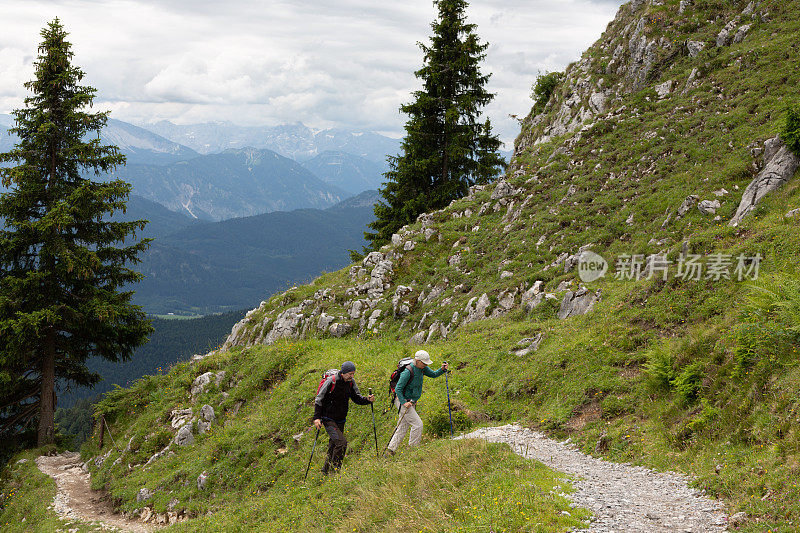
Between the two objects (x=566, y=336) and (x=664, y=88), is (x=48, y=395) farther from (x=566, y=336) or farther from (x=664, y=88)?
(x=664, y=88)

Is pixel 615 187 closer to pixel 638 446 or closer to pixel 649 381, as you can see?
pixel 649 381

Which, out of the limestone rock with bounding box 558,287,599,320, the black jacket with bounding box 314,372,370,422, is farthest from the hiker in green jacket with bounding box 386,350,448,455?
the limestone rock with bounding box 558,287,599,320

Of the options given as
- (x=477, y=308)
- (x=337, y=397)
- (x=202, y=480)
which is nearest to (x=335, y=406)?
(x=337, y=397)

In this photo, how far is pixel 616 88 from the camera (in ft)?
99.9

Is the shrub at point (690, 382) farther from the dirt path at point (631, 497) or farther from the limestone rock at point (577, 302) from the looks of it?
the limestone rock at point (577, 302)

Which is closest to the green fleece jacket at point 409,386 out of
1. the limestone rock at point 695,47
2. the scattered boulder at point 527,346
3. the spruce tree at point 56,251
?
the scattered boulder at point 527,346

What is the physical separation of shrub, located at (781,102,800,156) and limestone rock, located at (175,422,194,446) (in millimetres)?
24879

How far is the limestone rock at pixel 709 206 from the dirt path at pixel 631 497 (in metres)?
11.6

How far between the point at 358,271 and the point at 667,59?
894 inches

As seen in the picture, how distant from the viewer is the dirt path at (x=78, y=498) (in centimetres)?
1648

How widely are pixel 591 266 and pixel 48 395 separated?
3035 centimetres

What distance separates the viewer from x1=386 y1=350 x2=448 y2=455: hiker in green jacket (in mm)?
11609

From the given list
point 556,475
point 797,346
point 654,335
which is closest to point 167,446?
point 556,475

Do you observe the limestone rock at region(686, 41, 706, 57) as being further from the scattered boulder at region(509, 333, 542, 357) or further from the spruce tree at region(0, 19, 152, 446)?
the spruce tree at region(0, 19, 152, 446)
